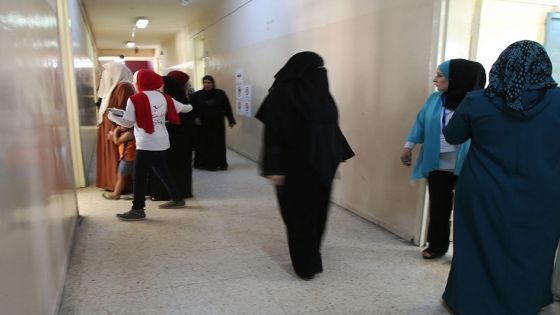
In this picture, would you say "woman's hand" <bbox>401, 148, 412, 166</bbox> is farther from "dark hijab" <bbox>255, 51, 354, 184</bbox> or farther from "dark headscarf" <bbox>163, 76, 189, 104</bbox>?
"dark headscarf" <bbox>163, 76, 189, 104</bbox>

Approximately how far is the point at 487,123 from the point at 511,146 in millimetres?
144

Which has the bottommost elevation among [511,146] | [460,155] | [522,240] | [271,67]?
[522,240]

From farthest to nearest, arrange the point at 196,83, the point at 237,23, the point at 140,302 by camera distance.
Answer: the point at 196,83, the point at 237,23, the point at 140,302

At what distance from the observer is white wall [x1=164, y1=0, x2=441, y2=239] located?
2926mm

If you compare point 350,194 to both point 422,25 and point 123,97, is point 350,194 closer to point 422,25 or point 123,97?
point 422,25

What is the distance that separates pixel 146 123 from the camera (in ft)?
10.8

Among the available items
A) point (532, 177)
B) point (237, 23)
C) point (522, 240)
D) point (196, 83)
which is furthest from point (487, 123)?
point (196, 83)

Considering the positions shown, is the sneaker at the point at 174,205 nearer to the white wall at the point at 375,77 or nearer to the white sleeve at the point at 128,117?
the white sleeve at the point at 128,117

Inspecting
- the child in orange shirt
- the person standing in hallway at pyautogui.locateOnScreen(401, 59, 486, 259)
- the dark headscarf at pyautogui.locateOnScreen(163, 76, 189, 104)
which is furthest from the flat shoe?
the child in orange shirt

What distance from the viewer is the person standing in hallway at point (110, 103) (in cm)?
396

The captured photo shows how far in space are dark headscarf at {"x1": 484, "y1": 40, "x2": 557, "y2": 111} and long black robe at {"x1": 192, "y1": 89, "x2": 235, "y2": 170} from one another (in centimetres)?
435

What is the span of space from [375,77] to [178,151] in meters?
1.98

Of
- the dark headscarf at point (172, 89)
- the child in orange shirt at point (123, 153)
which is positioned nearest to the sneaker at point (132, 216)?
the child in orange shirt at point (123, 153)

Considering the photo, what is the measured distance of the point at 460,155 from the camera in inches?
101
